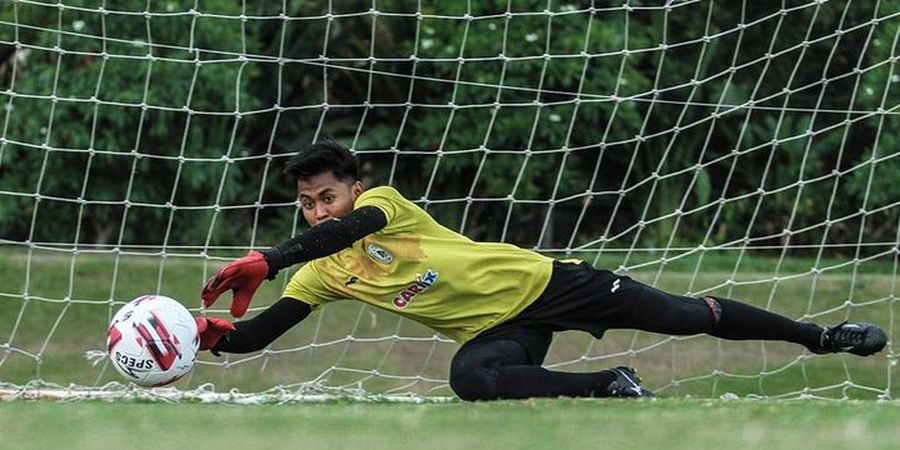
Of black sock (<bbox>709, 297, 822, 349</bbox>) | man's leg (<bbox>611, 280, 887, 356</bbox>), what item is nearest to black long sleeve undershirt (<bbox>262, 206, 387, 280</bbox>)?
man's leg (<bbox>611, 280, 887, 356</bbox>)

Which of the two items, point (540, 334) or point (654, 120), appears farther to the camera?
point (654, 120)

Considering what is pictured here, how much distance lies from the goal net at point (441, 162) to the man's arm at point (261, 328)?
2274mm

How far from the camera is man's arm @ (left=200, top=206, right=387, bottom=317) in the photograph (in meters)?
6.49

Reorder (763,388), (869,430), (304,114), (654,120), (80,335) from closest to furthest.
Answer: (869,430), (763,388), (80,335), (654,120), (304,114)

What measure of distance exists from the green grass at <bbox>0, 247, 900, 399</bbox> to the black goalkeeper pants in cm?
186

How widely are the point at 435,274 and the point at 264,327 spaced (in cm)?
78

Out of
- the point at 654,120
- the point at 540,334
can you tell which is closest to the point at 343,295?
the point at 540,334

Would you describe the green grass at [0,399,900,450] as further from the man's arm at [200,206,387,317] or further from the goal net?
the goal net

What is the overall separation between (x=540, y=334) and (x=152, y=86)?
4.87 meters

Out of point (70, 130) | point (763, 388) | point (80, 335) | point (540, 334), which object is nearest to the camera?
point (540, 334)

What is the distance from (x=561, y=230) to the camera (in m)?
13.6

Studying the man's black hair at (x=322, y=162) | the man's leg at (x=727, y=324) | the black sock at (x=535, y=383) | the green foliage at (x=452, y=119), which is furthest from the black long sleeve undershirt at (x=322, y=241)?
the green foliage at (x=452, y=119)

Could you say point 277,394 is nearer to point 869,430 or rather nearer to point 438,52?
point 869,430

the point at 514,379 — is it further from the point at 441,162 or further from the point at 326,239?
the point at 441,162
